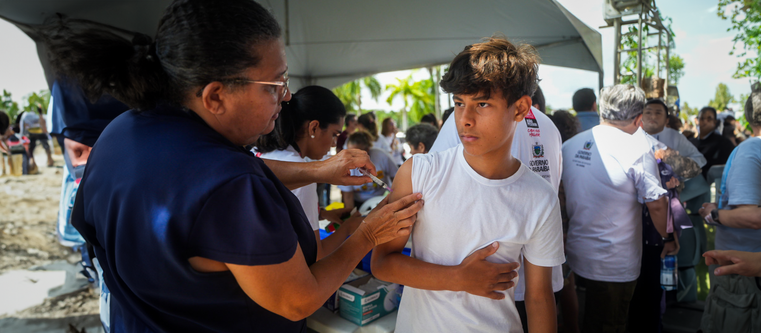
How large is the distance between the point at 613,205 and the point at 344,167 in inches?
77.9

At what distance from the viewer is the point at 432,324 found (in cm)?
147

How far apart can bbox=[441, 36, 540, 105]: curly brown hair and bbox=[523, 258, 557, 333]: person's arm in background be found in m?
0.63

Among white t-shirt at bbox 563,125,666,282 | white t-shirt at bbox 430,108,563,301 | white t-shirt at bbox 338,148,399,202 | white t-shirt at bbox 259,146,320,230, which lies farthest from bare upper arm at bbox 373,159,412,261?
white t-shirt at bbox 338,148,399,202

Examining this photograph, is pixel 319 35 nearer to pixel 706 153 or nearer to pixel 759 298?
pixel 759 298

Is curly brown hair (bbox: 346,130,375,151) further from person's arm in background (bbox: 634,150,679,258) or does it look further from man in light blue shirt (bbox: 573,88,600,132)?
person's arm in background (bbox: 634,150,679,258)

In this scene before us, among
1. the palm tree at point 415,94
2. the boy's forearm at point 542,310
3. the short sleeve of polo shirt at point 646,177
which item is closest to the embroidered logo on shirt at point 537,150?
the short sleeve of polo shirt at point 646,177

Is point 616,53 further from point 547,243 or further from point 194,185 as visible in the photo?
point 194,185

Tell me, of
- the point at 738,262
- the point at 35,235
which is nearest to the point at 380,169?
the point at 738,262

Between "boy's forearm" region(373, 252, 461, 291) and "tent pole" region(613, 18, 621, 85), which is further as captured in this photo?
"tent pole" region(613, 18, 621, 85)

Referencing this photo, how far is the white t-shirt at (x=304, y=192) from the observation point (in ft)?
6.63

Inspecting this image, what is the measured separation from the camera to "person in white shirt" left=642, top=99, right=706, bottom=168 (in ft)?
14.6

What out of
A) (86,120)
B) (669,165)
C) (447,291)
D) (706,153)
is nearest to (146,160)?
(447,291)

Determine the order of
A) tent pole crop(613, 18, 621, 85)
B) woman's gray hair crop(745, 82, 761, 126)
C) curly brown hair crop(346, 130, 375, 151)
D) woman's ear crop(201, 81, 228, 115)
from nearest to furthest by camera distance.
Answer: woman's ear crop(201, 81, 228, 115), woman's gray hair crop(745, 82, 761, 126), curly brown hair crop(346, 130, 375, 151), tent pole crop(613, 18, 621, 85)

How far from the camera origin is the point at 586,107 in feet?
14.7
